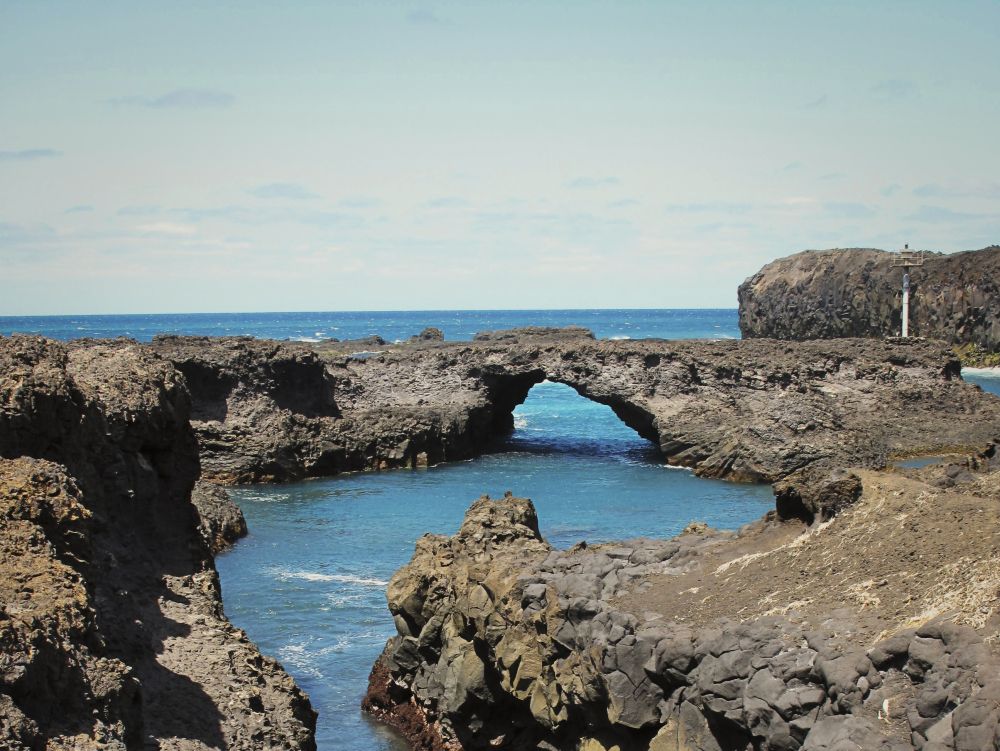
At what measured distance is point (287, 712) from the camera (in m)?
13.5

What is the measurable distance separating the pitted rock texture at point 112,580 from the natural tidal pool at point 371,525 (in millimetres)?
5321

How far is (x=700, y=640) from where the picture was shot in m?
14.2

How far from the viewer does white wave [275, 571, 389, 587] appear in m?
28.8

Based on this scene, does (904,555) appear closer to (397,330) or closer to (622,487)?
(622,487)

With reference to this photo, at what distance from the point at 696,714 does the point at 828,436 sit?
3140 cm

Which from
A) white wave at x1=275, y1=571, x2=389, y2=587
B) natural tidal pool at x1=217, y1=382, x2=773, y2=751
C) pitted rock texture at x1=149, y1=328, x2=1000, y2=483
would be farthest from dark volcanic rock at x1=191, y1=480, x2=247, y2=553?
pitted rock texture at x1=149, y1=328, x2=1000, y2=483

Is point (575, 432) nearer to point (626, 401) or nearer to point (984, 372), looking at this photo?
point (626, 401)

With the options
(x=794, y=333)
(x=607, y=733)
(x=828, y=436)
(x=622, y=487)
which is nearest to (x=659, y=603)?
(x=607, y=733)

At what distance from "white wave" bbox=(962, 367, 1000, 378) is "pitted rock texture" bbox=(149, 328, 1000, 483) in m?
35.5

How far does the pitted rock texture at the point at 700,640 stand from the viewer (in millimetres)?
11594

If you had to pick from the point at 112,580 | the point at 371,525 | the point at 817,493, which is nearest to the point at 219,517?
the point at 371,525

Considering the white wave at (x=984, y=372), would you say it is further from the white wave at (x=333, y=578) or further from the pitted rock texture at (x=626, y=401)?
the white wave at (x=333, y=578)

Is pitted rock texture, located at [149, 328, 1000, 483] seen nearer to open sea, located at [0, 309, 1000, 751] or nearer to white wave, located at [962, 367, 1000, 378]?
open sea, located at [0, 309, 1000, 751]

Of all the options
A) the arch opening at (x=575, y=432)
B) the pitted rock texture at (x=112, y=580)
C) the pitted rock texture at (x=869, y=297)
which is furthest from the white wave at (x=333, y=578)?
the pitted rock texture at (x=869, y=297)
